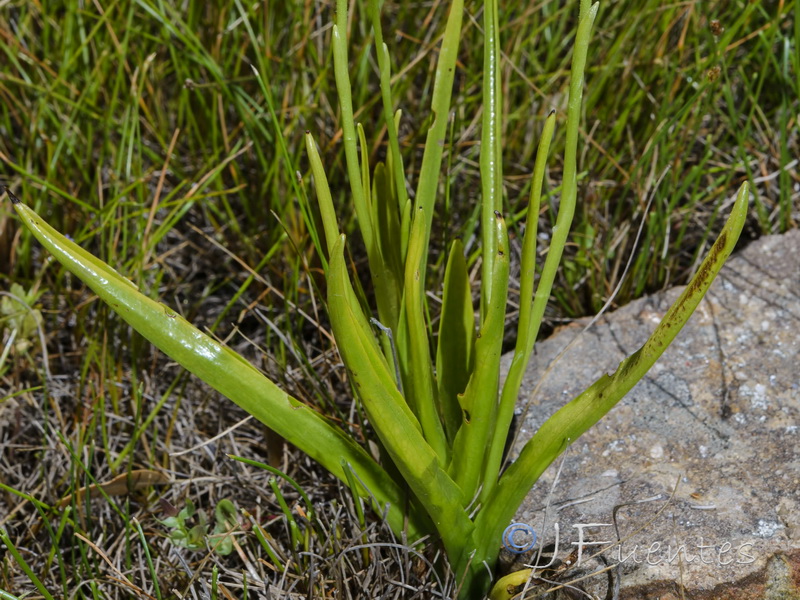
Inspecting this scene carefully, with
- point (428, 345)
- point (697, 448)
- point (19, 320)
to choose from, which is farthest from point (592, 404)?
point (19, 320)

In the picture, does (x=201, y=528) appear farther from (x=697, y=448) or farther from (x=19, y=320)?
(x=697, y=448)

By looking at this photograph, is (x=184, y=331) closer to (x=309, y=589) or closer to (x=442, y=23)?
(x=309, y=589)

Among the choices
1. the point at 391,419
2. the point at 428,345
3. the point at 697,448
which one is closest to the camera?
the point at 391,419

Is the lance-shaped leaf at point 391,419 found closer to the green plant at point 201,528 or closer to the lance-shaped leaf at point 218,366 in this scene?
the lance-shaped leaf at point 218,366

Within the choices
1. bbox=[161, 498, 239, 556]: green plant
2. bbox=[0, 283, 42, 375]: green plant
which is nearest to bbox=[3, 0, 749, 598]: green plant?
bbox=[161, 498, 239, 556]: green plant

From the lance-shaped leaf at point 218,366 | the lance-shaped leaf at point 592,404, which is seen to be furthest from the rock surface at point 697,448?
the lance-shaped leaf at point 218,366

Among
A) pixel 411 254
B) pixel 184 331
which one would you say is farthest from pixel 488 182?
pixel 184 331

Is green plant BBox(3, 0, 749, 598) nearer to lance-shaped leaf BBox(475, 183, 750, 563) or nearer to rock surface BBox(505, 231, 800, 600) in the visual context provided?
lance-shaped leaf BBox(475, 183, 750, 563)
